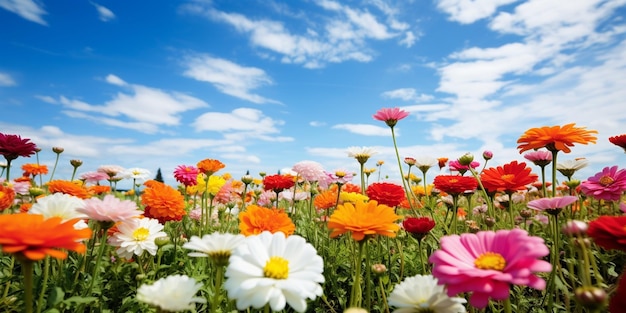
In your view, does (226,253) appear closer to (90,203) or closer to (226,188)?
(90,203)

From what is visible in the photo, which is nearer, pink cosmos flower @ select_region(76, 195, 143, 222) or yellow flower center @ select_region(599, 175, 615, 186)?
pink cosmos flower @ select_region(76, 195, 143, 222)

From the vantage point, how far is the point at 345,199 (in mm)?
2463

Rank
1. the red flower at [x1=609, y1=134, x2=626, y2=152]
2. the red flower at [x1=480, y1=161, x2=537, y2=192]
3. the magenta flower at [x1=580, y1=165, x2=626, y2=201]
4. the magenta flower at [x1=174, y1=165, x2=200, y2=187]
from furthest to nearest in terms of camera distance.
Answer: the magenta flower at [x1=174, y1=165, x2=200, y2=187] < the red flower at [x1=609, y1=134, x2=626, y2=152] < the magenta flower at [x1=580, y1=165, x2=626, y2=201] < the red flower at [x1=480, y1=161, x2=537, y2=192]

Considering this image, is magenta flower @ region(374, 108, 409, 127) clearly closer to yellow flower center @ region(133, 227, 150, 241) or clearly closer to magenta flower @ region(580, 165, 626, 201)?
magenta flower @ region(580, 165, 626, 201)

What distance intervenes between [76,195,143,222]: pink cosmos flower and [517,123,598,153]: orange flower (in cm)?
187

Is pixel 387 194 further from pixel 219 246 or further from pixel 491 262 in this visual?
pixel 219 246

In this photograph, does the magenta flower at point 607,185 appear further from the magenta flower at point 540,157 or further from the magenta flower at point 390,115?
the magenta flower at point 390,115

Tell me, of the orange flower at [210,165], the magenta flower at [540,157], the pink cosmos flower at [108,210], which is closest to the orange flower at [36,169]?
the orange flower at [210,165]

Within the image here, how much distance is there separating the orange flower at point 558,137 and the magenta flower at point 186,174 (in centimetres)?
241

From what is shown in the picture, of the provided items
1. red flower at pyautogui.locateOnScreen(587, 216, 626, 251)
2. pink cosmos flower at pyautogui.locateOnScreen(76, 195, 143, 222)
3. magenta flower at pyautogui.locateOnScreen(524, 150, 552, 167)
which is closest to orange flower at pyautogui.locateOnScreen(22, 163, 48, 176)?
pink cosmos flower at pyautogui.locateOnScreen(76, 195, 143, 222)

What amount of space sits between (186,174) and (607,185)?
2.94 metres

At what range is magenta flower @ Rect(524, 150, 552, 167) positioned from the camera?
2.10 metres

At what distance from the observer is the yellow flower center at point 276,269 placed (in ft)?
3.25

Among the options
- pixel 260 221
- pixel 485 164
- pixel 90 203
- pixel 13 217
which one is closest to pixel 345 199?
pixel 260 221
